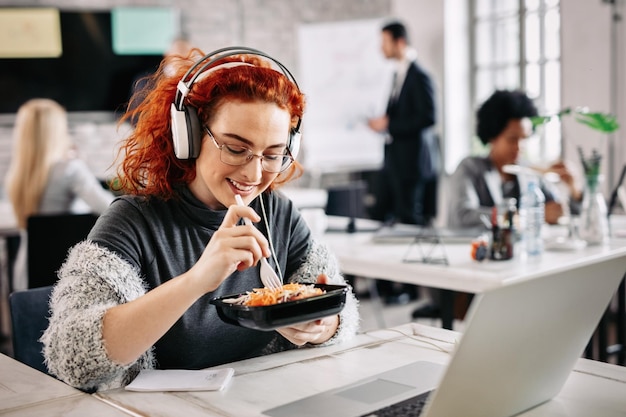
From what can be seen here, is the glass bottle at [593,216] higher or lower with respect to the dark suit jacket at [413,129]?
lower

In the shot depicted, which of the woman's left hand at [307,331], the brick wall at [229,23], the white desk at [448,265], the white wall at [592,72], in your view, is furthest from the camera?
the brick wall at [229,23]

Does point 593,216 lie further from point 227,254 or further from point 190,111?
point 227,254

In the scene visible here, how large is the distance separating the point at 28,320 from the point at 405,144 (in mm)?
3791

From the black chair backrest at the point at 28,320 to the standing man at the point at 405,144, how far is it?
3.43m

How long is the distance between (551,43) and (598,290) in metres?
4.42

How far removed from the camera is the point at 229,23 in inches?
246

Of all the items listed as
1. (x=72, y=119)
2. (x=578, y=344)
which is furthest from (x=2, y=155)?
(x=578, y=344)

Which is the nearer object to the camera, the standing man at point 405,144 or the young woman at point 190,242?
the young woman at point 190,242

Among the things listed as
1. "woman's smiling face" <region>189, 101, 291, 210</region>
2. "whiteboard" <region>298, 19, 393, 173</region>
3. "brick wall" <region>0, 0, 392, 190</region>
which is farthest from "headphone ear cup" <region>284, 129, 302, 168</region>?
"whiteboard" <region>298, 19, 393, 173</region>

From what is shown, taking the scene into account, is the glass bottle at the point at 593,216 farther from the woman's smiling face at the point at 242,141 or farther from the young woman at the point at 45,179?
the young woman at the point at 45,179

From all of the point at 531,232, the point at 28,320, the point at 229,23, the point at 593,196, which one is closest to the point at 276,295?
the point at 28,320

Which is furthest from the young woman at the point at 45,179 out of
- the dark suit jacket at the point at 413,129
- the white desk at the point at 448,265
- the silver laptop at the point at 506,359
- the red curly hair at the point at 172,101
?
the silver laptop at the point at 506,359

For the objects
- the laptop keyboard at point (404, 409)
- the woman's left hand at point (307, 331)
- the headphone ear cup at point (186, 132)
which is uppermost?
the headphone ear cup at point (186, 132)

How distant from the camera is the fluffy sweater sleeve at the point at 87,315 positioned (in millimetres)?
1188
